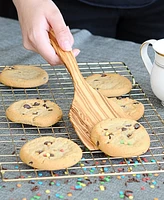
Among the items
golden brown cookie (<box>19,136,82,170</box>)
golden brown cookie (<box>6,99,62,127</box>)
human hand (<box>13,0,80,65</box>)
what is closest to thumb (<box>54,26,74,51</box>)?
human hand (<box>13,0,80,65</box>)

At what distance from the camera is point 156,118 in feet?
3.60

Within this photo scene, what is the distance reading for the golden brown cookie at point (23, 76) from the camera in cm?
119

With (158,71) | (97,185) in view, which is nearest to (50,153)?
(97,185)

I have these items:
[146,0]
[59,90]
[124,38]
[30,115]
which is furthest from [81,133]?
[124,38]

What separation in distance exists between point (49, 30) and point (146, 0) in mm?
550

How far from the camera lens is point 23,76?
4.04 feet

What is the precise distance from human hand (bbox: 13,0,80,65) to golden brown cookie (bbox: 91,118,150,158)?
21 cm

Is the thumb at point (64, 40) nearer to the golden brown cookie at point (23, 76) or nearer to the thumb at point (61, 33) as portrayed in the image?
the thumb at point (61, 33)

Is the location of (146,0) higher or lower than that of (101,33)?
higher

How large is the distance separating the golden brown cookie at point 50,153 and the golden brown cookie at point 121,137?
2.0 inches

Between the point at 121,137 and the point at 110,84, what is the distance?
29 centimetres

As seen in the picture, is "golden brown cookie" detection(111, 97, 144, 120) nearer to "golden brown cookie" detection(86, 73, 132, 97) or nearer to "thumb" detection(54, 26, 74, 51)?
"golden brown cookie" detection(86, 73, 132, 97)

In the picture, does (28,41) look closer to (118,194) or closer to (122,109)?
(122,109)

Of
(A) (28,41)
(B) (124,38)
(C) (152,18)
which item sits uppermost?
(A) (28,41)
